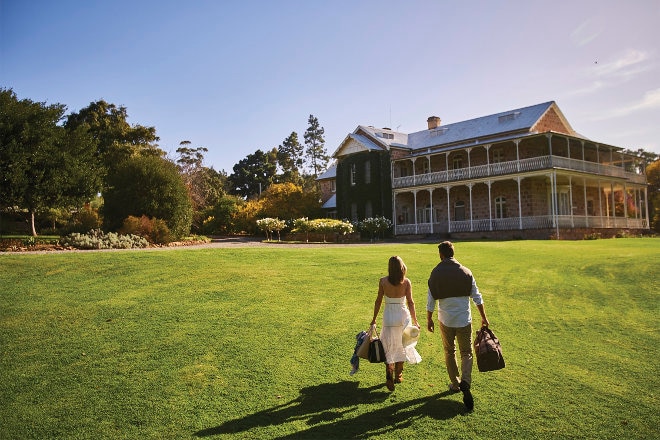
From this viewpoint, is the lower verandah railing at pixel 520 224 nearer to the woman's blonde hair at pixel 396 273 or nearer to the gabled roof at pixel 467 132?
the gabled roof at pixel 467 132

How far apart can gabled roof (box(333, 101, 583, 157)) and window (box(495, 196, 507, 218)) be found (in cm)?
390

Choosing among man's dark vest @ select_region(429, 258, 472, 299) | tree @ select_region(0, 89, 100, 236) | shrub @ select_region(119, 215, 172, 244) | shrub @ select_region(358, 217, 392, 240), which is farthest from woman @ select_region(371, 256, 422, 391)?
shrub @ select_region(358, 217, 392, 240)

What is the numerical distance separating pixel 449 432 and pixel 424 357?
6.79 ft

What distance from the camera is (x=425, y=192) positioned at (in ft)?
119

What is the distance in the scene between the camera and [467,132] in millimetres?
35188

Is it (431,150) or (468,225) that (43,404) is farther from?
(431,150)

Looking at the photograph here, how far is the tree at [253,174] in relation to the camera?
70.1m

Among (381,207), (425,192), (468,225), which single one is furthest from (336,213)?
(468,225)

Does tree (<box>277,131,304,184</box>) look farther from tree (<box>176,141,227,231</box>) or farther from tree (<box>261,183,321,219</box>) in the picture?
tree (<box>261,183,321,219</box>)

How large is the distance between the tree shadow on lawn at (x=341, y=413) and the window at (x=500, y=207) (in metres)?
28.5

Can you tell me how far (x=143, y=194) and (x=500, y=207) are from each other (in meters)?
21.8

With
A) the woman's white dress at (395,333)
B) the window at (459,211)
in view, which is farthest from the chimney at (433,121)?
the woman's white dress at (395,333)

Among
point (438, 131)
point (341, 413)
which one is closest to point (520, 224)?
point (438, 131)

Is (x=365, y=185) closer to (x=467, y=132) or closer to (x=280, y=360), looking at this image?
(x=467, y=132)
